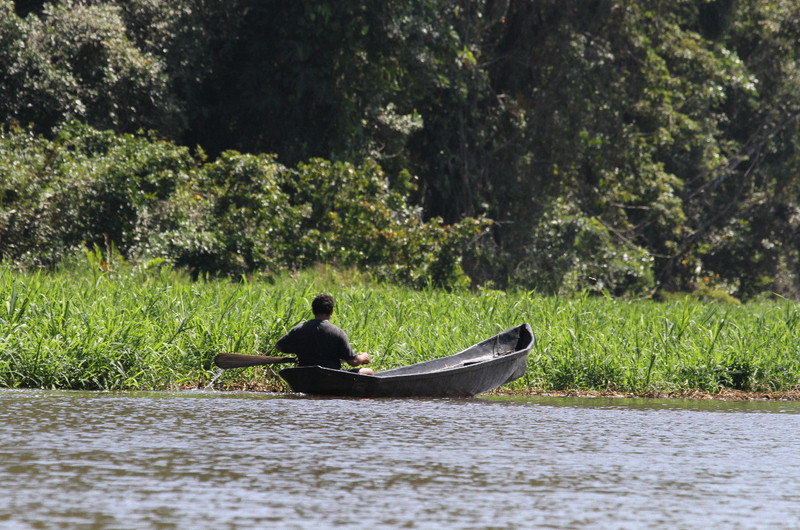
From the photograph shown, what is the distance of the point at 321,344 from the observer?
10695mm

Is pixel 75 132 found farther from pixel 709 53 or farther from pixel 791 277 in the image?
pixel 791 277

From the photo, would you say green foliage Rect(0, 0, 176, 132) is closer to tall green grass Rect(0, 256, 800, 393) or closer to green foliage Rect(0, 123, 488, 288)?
green foliage Rect(0, 123, 488, 288)

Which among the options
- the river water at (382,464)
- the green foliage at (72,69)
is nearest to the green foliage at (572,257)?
the green foliage at (72,69)

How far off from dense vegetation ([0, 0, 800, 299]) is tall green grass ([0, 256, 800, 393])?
6.73m

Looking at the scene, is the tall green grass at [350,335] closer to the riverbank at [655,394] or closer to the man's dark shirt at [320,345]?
the riverbank at [655,394]

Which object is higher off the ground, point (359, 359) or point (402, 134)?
point (402, 134)

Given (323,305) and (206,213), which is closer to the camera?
(323,305)

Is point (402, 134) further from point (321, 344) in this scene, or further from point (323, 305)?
point (321, 344)

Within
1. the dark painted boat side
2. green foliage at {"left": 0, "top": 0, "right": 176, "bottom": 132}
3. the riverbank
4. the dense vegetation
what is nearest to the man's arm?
the dark painted boat side

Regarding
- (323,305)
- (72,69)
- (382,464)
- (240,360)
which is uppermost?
(72,69)

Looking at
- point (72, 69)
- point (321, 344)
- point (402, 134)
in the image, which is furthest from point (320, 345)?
point (402, 134)

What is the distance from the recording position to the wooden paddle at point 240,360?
1091cm

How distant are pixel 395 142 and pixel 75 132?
8465 mm

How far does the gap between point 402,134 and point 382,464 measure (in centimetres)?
2104
